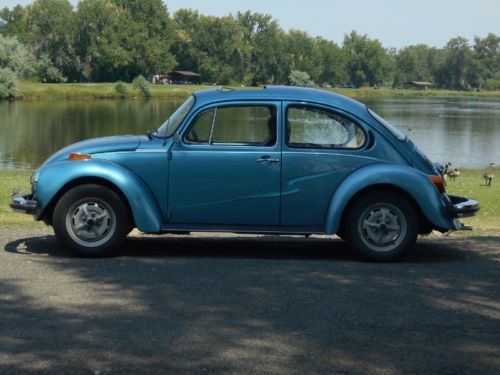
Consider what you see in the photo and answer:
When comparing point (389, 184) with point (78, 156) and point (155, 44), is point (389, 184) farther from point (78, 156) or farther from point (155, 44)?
point (155, 44)

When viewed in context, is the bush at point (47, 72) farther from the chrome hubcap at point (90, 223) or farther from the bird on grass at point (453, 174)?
the chrome hubcap at point (90, 223)

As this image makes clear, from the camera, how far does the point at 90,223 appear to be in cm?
839

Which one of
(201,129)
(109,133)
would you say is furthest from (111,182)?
(109,133)

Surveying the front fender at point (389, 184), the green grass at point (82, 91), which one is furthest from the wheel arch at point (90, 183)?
the green grass at point (82, 91)

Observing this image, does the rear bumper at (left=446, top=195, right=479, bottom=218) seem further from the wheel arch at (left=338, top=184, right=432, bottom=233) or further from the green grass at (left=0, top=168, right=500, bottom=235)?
the green grass at (left=0, top=168, right=500, bottom=235)

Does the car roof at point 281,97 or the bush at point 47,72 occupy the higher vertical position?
the bush at point 47,72

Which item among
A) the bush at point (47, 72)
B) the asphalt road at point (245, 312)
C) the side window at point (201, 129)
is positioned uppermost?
the bush at point (47, 72)

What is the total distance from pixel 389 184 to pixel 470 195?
12085mm

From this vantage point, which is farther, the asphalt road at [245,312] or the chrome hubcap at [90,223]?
the chrome hubcap at [90,223]

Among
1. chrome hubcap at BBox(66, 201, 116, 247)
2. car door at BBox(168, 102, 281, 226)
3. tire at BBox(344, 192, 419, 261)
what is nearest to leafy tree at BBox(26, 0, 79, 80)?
chrome hubcap at BBox(66, 201, 116, 247)

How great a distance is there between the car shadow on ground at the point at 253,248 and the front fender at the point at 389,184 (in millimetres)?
461

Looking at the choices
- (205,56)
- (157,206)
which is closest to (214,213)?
(157,206)

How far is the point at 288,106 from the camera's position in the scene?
28.2ft

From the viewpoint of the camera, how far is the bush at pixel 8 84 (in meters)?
88.0
